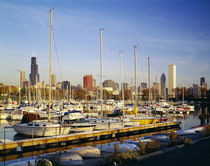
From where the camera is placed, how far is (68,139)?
26.9m

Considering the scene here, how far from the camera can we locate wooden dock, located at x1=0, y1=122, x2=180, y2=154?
2262 centimetres

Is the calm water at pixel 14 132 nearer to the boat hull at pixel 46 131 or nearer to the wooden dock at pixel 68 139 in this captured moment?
the wooden dock at pixel 68 139

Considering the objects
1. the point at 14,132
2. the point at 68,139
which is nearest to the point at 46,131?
the point at 68,139

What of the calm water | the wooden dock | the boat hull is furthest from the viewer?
the boat hull

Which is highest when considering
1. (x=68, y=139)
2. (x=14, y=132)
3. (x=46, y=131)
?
(x=46, y=131)

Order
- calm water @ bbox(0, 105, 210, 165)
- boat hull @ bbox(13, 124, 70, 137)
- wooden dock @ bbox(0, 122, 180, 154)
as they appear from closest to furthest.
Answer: wooden dock @ bbox(0, 122, 180, 154)
calm water @ bbox(0, 105, 210, 165)
boat hull @ bbox(13, 124, 70, 137)

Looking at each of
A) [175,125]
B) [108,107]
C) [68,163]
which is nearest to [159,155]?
[68,163]

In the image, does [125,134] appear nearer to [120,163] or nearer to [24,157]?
[24,157]

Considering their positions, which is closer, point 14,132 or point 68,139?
point 68,139

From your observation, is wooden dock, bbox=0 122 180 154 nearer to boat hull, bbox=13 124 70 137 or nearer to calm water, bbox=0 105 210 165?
calm water, bbox=0 105 210 165

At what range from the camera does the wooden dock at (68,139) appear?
22.6 meters

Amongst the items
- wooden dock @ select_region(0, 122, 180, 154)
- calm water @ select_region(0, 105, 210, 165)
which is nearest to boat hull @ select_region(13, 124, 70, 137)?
wooden dock @ select_region(0, 122, 180, 154)

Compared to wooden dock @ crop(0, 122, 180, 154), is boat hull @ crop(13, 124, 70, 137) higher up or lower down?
higher up

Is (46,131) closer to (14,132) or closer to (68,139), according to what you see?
(68,139)
